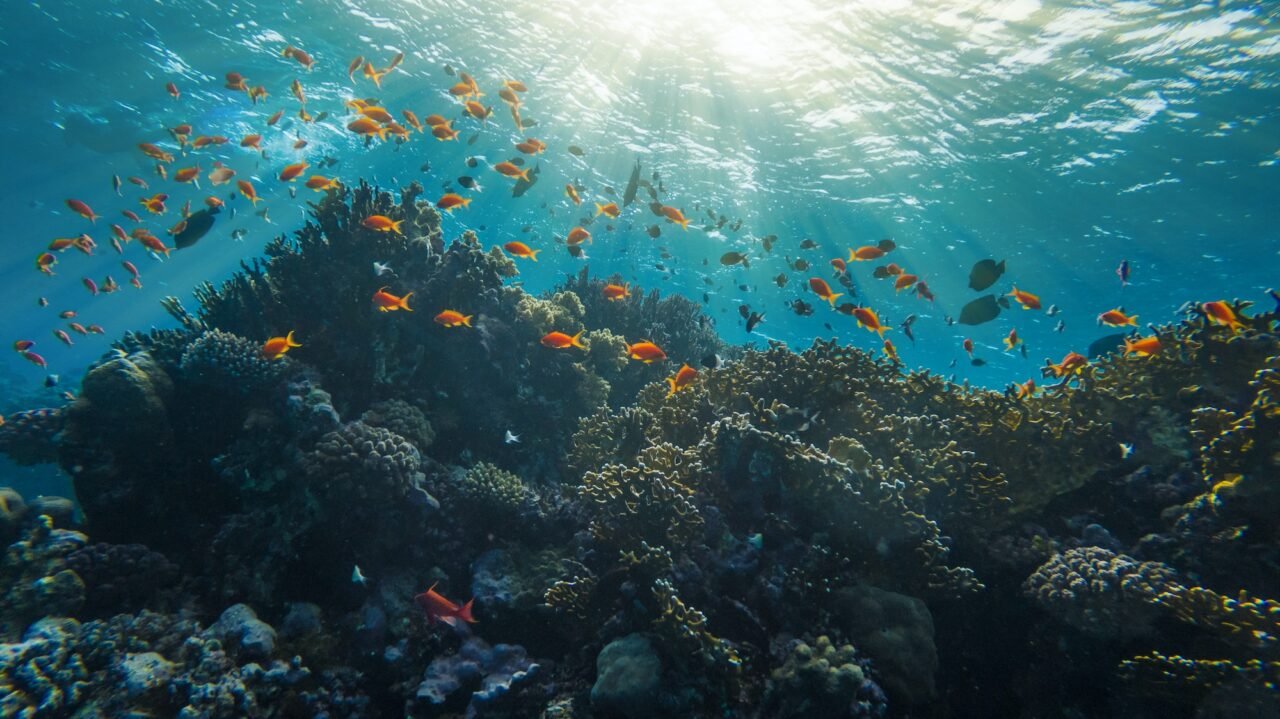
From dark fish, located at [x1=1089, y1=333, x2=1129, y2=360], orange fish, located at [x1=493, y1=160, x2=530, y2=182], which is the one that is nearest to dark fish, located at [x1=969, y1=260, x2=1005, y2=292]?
dark fish, located at [x1=1089, y1=333, x2=1129, y2=360]

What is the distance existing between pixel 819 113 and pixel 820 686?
1831cm

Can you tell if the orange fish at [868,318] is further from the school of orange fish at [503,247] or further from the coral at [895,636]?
the coral at [895,636]

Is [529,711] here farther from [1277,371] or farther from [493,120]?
[493,120]

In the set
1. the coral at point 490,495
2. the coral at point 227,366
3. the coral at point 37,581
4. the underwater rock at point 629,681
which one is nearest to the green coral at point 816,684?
the underwater rock at point 629,681

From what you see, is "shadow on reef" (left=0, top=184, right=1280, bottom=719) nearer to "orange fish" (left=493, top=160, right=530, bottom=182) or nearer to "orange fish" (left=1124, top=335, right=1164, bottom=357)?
"orange fish" (left=1124, top=335, right=1164, bottom=357)

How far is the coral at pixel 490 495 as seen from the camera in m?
6.18

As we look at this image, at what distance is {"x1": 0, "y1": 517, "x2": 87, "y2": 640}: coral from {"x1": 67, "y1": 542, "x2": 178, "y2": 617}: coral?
4.4 inches

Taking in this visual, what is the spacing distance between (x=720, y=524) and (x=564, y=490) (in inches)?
97.8

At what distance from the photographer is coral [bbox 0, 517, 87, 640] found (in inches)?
199

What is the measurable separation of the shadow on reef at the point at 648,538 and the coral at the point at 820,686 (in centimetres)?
3

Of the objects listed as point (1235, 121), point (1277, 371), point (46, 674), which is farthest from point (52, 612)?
point (1235, 121)

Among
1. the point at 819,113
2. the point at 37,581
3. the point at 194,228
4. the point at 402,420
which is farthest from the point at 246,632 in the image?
the point at 819,113

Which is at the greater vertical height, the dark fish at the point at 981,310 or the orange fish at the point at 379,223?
the dark fish at the point at 981,310

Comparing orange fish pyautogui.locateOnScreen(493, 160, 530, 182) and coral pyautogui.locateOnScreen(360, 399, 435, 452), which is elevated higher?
orange fish pyautogui.locateOnScreen(493, 160, 530, 182)
